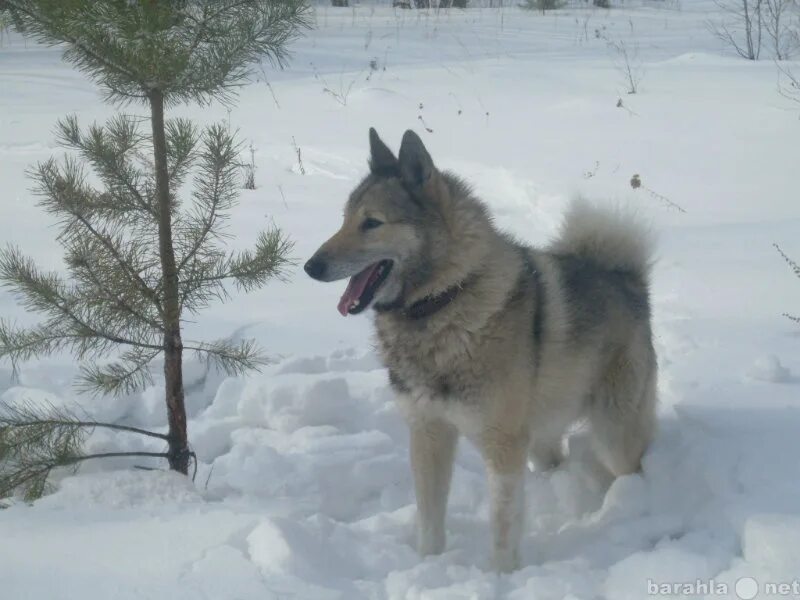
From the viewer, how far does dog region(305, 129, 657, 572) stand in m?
2.54

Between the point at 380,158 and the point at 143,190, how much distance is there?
829 mm

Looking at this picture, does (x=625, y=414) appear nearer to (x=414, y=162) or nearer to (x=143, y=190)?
(x=414, y=162)

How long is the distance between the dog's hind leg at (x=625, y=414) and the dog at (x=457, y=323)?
0.40 feet

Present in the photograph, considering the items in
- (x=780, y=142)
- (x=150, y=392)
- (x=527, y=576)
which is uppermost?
(x=780, y=142)

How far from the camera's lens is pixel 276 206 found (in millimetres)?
6574

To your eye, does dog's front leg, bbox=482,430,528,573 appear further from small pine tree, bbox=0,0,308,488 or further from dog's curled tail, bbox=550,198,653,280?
small pine tree, bbox=0,0,308,488

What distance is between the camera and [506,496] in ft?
8.50

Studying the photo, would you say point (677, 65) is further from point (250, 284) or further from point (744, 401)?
point (250, 284)

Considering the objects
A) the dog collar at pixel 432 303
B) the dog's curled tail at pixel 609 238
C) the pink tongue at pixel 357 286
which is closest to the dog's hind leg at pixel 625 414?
the dog's curled tail at pixel 609 238

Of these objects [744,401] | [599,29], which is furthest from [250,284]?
[599,29]

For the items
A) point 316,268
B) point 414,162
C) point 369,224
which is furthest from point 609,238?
point 316,268

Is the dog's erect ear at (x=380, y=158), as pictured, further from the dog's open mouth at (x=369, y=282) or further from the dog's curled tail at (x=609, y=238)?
the dog's curled tail at (x=609, y=238)

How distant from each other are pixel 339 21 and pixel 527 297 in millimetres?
14263

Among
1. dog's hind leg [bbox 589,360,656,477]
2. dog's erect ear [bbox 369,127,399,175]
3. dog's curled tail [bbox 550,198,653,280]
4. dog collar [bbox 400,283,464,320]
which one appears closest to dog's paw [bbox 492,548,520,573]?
dog's hind leg [bbox 589,360,656,477]
